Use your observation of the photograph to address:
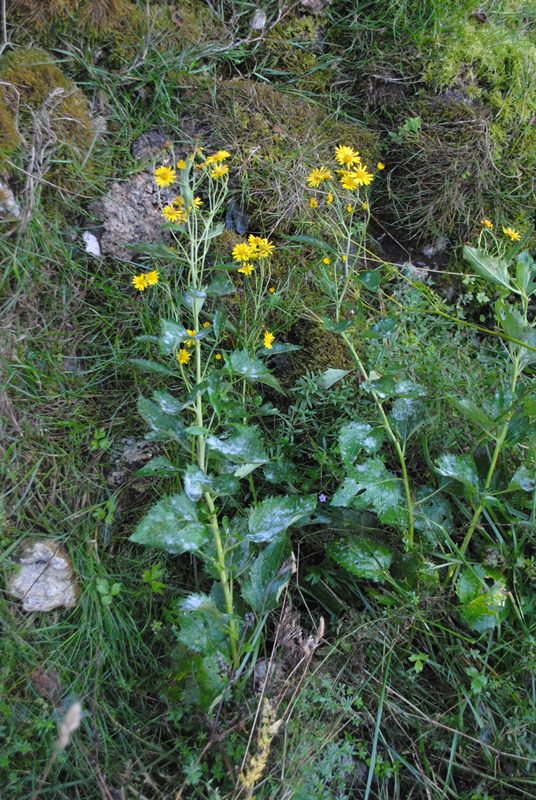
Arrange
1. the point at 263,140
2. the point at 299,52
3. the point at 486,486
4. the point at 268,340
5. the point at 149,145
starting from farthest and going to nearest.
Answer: the point at 299,52 < the point at 263,140 < the point at 149,145 < the point at 268,340 < the point at 486,486

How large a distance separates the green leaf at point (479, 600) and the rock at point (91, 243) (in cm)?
160

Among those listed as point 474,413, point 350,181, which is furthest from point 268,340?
point 474,413

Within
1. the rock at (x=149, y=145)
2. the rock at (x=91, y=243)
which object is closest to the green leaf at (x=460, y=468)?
the rock at (x=91, y=243)

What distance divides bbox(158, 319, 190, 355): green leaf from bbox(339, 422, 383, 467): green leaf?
1.81 feet

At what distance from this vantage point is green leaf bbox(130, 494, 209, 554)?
1480 mm

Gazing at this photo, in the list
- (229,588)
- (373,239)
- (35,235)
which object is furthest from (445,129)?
(229,588)

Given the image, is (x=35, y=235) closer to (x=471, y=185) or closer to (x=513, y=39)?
(x=471, y=185)

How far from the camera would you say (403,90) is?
99.0 inches

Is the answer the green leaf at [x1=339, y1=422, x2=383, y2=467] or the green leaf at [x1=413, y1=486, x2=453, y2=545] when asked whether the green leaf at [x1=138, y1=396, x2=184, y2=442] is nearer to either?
the green leaf at [x1=339, y1=422, x2=383, y2=467]

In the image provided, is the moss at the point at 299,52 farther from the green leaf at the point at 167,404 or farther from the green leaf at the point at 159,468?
the green leaf at the point at 159,468

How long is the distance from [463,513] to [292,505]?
59 cm

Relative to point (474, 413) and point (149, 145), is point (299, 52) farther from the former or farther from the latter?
point (474, 413)

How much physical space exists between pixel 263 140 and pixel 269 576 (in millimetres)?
1636

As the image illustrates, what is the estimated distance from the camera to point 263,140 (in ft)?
7.57
